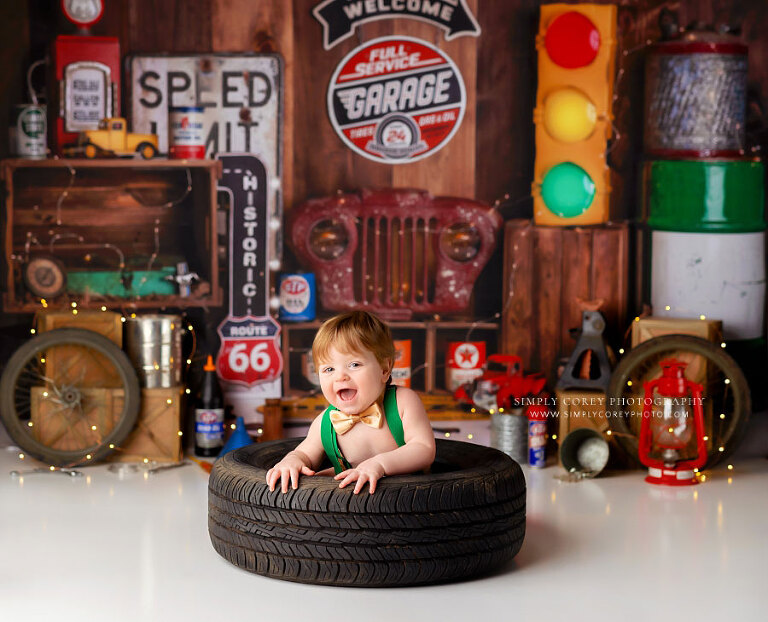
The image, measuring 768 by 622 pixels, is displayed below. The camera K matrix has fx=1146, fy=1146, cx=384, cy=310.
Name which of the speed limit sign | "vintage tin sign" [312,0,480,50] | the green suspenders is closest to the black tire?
the green suspenders

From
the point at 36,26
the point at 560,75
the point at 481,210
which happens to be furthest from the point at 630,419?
the point at 36,26

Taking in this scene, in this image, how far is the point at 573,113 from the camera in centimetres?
506

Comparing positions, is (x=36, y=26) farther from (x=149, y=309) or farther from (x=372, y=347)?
(x=372, y=347)

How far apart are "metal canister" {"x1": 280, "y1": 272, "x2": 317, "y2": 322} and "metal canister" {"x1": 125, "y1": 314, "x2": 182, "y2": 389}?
628mm

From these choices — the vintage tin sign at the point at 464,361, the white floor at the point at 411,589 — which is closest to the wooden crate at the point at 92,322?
the white floor at the point at 411,589

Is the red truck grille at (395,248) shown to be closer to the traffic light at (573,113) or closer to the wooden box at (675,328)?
the traffic light at (573,113)

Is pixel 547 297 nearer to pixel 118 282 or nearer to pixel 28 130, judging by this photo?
pixel 118 282

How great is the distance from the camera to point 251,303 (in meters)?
5.12

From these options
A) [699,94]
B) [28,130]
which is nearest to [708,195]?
[699,94]

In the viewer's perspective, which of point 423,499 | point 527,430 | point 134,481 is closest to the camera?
point 423,499

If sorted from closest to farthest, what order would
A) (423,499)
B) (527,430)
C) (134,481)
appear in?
(423,499), (134,481), (527,430)

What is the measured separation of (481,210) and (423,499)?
2.47m

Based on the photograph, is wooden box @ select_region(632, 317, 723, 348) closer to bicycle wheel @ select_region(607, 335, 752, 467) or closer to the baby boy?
bicycle wheel @ select_region(607, 335, 752, 467)

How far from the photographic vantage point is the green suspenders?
3160mm
